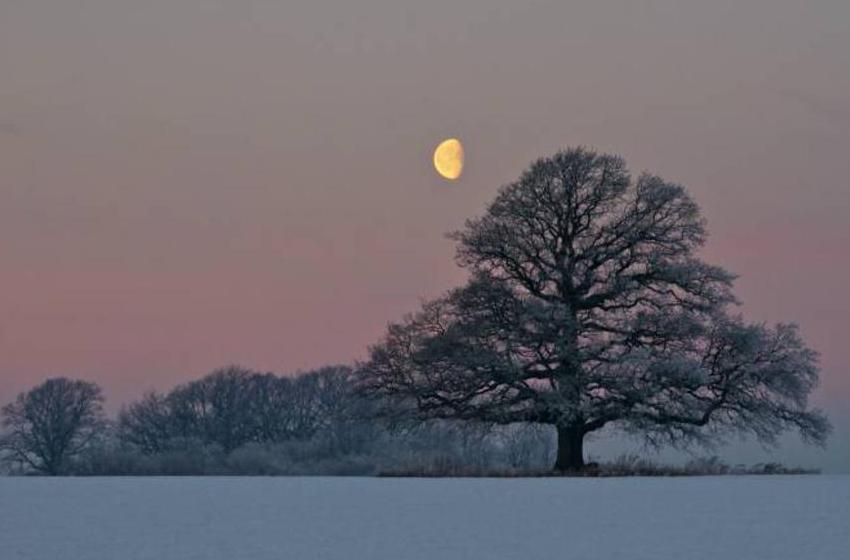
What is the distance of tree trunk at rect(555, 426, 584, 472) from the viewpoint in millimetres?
40531

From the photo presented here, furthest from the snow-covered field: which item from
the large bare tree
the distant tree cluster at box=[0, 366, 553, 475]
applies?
the distant tree cluster at box=[0, 366, 553, 475]

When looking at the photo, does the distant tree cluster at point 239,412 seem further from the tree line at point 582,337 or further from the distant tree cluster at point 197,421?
the tree line at point 582,337

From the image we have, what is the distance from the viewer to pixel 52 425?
78.2m

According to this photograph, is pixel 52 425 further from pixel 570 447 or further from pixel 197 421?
pixel 570 447

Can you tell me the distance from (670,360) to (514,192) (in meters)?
7.07

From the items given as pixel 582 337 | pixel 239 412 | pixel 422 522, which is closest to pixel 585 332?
pixel 582 337

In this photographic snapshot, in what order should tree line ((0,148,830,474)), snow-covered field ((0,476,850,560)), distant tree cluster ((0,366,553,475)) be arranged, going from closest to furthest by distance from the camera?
snow-covered field ((0,476,850,560)), tree line ((0,148,830,474)), distant tree cluster ((0,366,553,475))

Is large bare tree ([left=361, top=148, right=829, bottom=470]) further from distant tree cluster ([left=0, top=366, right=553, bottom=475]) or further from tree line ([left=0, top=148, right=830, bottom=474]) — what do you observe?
distant tree cluster ([left=0, top=366, right=553, bottom=475])

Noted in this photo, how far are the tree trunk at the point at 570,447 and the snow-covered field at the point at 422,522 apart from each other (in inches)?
465

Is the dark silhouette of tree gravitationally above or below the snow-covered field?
above

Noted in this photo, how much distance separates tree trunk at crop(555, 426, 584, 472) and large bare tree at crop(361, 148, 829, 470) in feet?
0.14

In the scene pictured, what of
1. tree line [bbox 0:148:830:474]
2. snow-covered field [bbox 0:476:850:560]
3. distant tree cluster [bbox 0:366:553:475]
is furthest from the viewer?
distant tree cluster [bbox 0:366:553:475]

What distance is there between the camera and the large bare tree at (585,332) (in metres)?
39.4

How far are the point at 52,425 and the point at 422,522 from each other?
64.2 m
